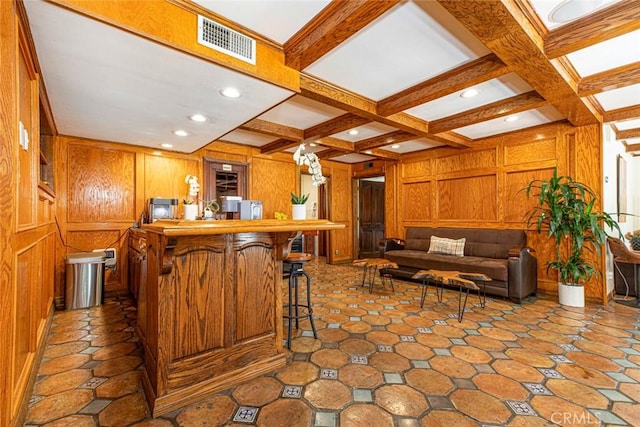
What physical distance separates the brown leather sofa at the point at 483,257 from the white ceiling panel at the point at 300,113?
266cm


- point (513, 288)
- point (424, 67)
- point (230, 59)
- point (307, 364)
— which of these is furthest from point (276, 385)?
point (513, 288)

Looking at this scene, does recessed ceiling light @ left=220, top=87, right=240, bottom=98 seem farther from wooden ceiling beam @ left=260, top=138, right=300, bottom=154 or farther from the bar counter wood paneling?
wooden ceiling beam @ left=260, top=138, right=300, bottom=154

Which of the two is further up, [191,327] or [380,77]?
[380,77]

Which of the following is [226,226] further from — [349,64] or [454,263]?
[454,263]

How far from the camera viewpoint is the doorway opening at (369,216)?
724 cm

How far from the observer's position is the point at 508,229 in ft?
14.7

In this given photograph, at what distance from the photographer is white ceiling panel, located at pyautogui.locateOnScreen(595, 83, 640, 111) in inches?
120

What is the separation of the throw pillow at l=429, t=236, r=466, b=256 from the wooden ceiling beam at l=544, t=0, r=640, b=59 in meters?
3.13

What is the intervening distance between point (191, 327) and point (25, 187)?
1320mm

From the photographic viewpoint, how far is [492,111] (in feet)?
11.3

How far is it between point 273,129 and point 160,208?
1.92m

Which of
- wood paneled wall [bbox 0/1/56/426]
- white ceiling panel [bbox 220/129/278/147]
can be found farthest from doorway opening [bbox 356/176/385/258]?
wood paneled wall [bbox 0/1/56/426]

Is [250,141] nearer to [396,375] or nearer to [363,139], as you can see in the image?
[363,139]

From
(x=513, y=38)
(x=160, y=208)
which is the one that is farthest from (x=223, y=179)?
(x=513, y=38)
